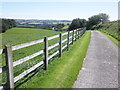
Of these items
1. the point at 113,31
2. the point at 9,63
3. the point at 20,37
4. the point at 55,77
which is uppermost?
the point at 113,31

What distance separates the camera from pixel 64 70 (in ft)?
17.7

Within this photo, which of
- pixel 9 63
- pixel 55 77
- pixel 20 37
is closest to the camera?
pixel 9 63

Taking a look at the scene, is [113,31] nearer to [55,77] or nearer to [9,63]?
[55,77]

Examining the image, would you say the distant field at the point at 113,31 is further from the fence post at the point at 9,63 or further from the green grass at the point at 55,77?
the fence post at the point at 9,63

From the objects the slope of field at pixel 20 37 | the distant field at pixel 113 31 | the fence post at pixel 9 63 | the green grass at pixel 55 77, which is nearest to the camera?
the fence post at pixel 9 63

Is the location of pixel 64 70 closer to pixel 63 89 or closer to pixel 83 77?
pixel 83 77

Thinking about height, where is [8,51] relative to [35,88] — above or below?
above

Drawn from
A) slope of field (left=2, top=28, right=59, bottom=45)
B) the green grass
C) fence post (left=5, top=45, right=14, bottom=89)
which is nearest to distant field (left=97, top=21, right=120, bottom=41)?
slope of field (left=2, top=28, right=59, bottom=45)

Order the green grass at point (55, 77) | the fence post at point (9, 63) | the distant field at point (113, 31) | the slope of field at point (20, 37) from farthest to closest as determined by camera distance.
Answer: the distant field at point (113, 31) < the slope of field at point (20, 37) < the green grass at point (55, 77) < the fence post at point (9, 63)

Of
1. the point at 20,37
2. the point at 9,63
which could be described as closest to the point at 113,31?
the point at 20,37

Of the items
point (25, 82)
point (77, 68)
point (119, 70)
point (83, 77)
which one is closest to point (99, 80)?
point (83, 77)

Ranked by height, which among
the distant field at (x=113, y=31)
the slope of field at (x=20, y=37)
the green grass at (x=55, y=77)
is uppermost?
the distant field at (x=113, y=31)

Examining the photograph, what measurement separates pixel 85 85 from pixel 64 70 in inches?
56.5

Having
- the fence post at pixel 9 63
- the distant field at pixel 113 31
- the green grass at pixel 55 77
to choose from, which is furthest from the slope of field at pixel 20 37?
the distant field at pixel 113 31
